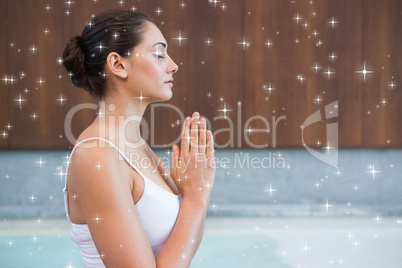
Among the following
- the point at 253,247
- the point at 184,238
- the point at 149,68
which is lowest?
the point at 253,247

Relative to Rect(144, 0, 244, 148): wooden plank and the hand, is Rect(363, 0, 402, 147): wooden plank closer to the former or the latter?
Rect(144, 0, 244, 148): wooden plank

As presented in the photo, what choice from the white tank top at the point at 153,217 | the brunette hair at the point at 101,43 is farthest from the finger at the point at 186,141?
the brunette hair at the point at 101,43

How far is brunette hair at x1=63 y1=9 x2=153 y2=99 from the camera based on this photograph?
0.86 metres

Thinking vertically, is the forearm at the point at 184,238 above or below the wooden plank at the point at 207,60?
below

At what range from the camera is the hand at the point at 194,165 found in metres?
0.84

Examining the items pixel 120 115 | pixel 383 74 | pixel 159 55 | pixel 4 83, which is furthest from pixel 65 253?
pixel 383 74

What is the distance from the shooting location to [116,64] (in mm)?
864

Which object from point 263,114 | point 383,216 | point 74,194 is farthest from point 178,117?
point 74,194

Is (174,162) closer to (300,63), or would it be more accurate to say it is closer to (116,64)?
(116,64)

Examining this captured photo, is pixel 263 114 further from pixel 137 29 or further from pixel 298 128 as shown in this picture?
pixel 137 29

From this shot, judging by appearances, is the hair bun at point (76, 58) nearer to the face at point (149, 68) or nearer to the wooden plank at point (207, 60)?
the face at point (149, 68)

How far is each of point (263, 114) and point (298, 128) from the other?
290 millimetres

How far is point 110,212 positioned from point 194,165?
23cm

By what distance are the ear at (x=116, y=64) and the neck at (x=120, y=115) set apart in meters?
0.06
